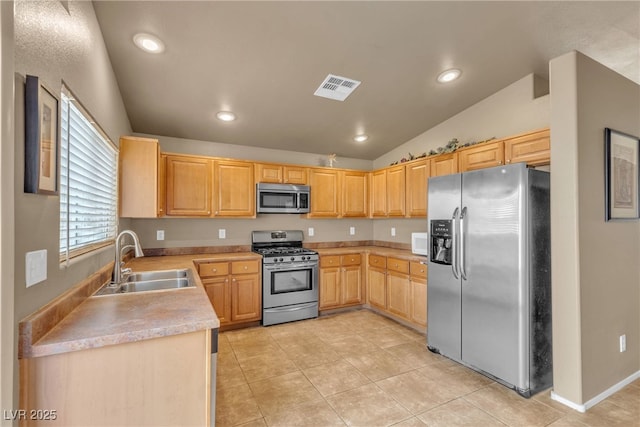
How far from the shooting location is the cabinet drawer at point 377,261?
4133mm

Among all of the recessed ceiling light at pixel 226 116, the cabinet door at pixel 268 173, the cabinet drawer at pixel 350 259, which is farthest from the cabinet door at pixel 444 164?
the recessed ceiling light at pixel 226 116

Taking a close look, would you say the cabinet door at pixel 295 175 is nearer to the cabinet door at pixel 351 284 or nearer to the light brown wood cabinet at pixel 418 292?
the cabinet door at pixel 351 284

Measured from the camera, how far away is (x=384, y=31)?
2.35 meters

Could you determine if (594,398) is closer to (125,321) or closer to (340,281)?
(340,281)

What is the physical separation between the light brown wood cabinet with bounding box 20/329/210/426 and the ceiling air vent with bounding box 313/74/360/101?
98.5 inches

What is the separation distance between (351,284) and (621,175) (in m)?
3.12

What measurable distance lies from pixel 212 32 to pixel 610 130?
3145mm

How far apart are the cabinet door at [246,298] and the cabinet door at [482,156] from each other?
9.29 feet

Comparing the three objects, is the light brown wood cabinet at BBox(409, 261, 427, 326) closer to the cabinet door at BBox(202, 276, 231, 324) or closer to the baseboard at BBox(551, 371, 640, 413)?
the baseboard at BBox(551, 371, 640, 413)

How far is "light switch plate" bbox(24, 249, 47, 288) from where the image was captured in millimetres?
1088

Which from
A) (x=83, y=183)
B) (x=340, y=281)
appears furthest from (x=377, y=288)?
(x=83, y=183)

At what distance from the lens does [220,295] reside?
3.57 meters

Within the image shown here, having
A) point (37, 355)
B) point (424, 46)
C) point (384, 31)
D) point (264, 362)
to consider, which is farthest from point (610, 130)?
point (37, 355)

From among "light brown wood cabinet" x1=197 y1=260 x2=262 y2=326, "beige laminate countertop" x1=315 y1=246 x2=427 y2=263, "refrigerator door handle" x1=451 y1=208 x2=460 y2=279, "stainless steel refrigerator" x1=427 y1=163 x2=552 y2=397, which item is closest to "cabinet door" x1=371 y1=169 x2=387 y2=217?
"beige laminate countertop" x1=315 y1=246 x2=427 y2=263
